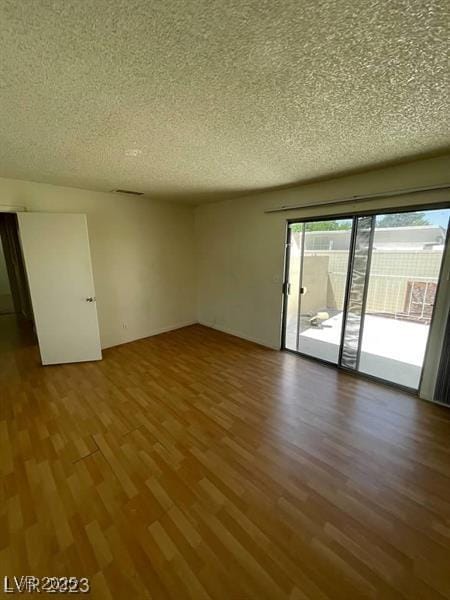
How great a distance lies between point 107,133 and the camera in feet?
5.62

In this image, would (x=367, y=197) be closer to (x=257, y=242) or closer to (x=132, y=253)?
(x=257, y=242)

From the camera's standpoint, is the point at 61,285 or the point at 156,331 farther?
the point at 156,331

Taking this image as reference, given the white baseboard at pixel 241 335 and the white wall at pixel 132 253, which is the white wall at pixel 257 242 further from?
the white wall at pixel 132 253

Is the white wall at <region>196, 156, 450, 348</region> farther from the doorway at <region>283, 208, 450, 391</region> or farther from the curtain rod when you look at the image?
the doorway at <region>283, 208, 450, 391</region>

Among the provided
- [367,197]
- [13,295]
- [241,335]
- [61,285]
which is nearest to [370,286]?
[367,197]

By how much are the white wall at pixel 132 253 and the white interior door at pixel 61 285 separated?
17 cm

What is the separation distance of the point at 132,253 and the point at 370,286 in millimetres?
3507

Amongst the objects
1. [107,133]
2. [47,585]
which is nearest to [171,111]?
[107,133]

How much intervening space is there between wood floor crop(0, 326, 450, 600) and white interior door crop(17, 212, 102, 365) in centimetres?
63

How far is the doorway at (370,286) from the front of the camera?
7.90 ft

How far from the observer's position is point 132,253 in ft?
12.9

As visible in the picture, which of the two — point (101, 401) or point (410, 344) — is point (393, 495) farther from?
point (101, 401)

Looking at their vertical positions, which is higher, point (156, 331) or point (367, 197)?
point (367, 197)

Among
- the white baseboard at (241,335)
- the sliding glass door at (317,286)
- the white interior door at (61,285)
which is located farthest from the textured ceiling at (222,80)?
the white baseboard at (241,335)
